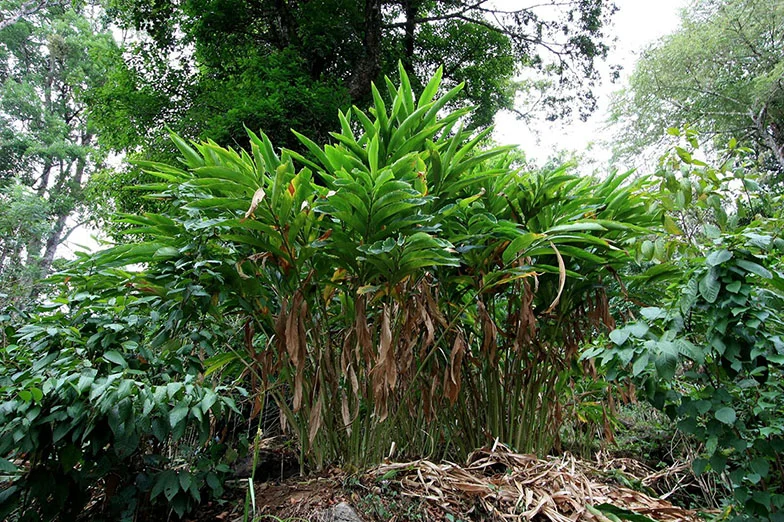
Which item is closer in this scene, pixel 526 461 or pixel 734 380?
pixel 734 380

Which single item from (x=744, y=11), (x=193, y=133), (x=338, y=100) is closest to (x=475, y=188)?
(x=338, y=100)

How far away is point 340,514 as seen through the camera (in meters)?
1.00

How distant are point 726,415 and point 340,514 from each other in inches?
35.0

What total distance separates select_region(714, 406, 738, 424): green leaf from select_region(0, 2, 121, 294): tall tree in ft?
47.0

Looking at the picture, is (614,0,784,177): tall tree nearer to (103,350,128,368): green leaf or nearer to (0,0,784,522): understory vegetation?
(0,0,784,522): understory vegetation

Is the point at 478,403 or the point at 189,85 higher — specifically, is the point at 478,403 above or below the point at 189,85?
below

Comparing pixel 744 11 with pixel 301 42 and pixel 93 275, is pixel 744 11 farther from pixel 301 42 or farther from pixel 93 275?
pixel 93 275

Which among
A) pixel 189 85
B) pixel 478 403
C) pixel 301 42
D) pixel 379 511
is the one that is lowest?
pixel 379 511

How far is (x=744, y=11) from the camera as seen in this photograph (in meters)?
9.89

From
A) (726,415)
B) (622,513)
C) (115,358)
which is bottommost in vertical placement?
(622,513)

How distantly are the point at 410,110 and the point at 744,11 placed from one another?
12553 millimetres

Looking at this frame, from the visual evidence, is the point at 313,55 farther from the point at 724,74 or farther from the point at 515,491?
the point at 724,74

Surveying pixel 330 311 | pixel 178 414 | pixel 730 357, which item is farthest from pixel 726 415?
pixel 178 414

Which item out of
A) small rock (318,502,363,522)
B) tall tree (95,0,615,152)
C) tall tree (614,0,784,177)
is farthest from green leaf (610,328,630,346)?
tall tree (614,0,784,177)
